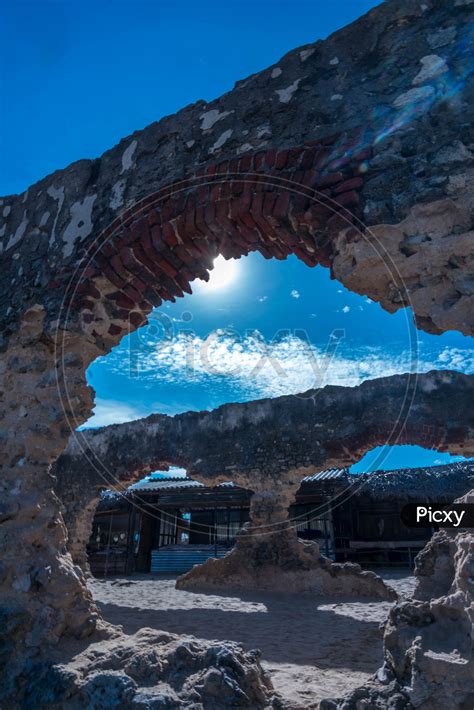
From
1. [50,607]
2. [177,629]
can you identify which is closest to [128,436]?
[177,629]

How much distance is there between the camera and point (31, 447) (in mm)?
2957

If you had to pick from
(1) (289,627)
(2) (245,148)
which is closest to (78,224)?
(2) (245,148)

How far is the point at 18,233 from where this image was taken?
13.8ft

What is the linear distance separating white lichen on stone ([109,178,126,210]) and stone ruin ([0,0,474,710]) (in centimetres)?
1

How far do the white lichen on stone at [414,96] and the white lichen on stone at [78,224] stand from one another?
227 centimetres

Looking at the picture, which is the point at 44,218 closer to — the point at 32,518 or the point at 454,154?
the point at 32,518

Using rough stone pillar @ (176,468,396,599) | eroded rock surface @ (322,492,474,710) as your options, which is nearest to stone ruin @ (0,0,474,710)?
eroded rock surface @ (322,492,474,710)

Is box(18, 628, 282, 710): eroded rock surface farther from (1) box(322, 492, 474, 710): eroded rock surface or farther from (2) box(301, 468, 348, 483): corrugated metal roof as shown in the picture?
(2) box(301, 468, 348, 483): corrugated metal roof

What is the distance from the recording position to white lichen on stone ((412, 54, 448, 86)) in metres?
2.49

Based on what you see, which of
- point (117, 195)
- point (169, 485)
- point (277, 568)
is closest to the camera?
point (117, 195)

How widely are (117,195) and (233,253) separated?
3.60ft

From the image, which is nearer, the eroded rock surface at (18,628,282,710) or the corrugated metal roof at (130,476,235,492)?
the eroded rock surface at (18,628,282,710)

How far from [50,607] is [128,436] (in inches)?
345

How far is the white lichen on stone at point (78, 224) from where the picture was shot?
3.59 meters
